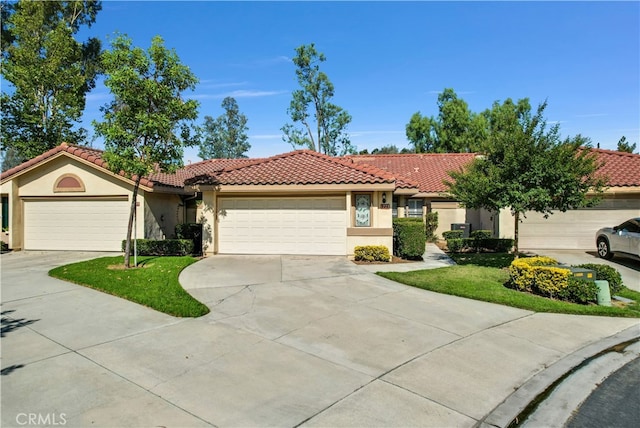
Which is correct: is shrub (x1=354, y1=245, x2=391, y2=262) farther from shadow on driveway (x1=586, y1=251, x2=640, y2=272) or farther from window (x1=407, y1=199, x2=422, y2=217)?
window (x1=407, y1=199, x2=422, y2=217)

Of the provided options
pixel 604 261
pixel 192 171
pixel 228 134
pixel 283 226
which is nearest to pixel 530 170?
pixel 604 261

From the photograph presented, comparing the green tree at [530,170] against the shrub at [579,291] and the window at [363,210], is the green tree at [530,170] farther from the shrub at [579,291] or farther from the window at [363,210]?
the window at [363,210]

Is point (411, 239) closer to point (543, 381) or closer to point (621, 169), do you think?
point (543, 381)

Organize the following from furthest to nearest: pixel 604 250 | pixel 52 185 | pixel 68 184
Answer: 1. pixel 52 185
2. pixel 68 184
3. pixel 604 250

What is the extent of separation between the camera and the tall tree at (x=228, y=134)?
61.0 meters

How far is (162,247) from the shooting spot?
15000 millimetres

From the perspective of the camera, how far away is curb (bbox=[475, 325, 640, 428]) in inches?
170

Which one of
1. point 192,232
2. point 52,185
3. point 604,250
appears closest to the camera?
point 604,250

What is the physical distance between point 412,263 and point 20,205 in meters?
16.1

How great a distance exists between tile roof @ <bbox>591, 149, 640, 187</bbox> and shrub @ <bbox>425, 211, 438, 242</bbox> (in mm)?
7754

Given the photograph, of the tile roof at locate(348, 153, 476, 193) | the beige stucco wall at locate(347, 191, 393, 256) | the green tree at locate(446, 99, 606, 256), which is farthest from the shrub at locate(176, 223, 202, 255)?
the tile roof at locate(348, 153, 476, 193)

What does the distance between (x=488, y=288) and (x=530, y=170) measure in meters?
3.87

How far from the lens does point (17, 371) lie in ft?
16.5

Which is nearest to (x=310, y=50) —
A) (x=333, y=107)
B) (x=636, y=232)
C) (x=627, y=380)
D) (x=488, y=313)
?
(x=333, y=107)
